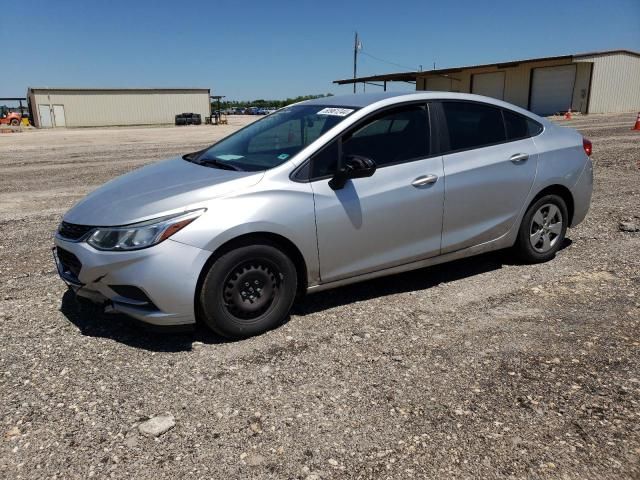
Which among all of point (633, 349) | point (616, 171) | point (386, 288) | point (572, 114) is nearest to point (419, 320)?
point (386, 288)

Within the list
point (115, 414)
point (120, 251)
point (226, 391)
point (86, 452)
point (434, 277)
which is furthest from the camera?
point (434, 277)

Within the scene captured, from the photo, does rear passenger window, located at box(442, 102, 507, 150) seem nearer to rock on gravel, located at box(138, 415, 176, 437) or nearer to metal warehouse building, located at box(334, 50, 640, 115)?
rock on gravel, located at box(138, 415, 176, 437)

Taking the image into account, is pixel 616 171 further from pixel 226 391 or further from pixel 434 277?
pixel 226 391

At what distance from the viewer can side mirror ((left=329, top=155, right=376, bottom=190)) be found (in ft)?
12.6

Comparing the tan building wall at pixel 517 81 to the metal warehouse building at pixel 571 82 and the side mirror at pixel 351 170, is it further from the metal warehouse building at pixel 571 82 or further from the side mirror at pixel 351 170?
the side mirror at pixel 351 170

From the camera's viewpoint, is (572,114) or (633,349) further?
(572,114)

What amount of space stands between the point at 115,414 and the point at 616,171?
10.5m

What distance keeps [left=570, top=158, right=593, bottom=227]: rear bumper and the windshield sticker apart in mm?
2469

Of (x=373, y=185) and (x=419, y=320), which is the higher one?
(x=373, y=185)

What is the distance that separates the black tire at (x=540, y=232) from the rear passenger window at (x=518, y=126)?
2.02ft

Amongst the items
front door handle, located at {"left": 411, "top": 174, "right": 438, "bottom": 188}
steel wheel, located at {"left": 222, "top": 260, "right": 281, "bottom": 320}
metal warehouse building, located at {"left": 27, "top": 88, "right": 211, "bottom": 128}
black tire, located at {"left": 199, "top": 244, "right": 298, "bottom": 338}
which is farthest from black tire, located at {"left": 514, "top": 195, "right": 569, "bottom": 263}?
metal warehouse building, located at {"left": 27, "top": 88, "right": 211, "bottom": 128}

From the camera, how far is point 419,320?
405cm

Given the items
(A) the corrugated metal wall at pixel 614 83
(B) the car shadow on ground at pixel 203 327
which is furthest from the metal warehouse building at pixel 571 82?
(B) the car shadow on ground at pixel 203 327

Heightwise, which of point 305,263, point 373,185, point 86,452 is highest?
point 373,185
